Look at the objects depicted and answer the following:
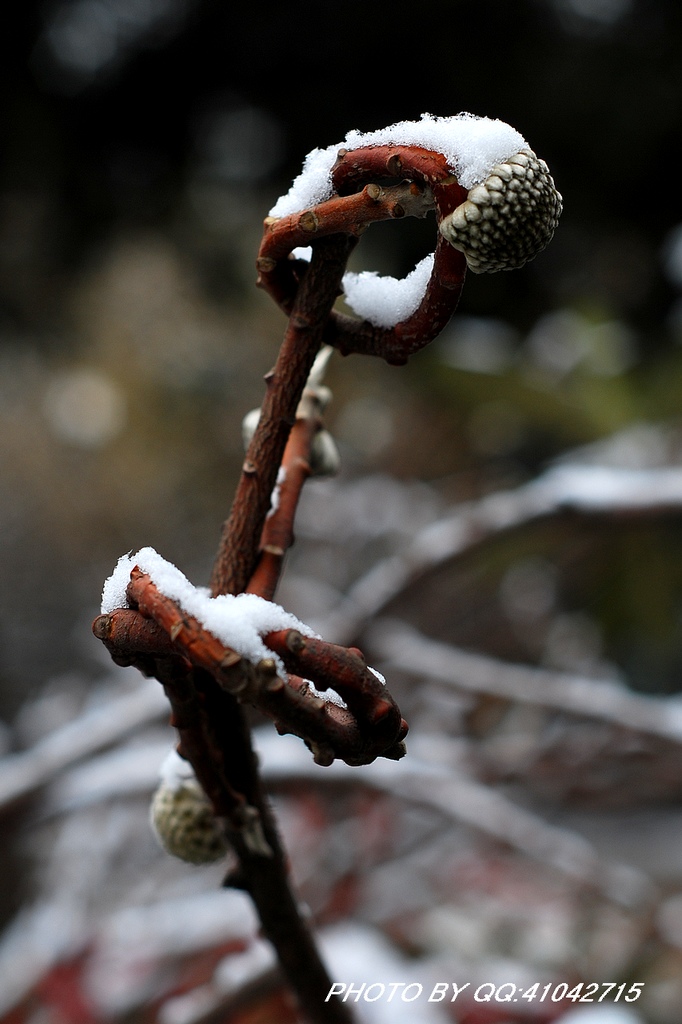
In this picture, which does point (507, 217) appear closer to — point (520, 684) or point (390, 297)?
point (390, 297)

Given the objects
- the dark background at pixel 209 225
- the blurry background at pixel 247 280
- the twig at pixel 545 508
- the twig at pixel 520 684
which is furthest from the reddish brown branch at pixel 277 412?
the dark background at pixel 209 225

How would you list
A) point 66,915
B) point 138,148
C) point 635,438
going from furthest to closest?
1. point 138,148
2. point 635,438
3. point 66,915

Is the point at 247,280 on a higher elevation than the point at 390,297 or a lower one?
higher

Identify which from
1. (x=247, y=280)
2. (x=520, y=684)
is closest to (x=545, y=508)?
(x=520, y=684)

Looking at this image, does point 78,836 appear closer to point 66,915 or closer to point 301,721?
point 66,915

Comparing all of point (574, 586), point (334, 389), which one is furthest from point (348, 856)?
point (334, 389)

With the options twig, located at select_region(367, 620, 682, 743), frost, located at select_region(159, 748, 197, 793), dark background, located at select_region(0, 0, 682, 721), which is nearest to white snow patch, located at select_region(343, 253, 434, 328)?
frost, located at select_region(159, 748, 197, 793)

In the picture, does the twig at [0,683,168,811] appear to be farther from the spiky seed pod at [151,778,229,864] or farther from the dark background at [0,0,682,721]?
the dark background at [0,0,682,721]
